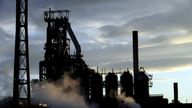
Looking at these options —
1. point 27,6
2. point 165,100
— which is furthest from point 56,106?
point 165,100

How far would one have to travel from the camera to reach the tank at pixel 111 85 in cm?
12219

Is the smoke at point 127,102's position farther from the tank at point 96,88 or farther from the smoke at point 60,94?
the smoke at point 60,94

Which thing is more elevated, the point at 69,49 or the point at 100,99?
the point at 69,49

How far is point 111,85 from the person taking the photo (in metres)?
123

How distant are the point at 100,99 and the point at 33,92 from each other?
59.1ft

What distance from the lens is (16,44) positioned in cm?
8644

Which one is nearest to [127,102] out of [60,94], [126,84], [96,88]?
[126,84]

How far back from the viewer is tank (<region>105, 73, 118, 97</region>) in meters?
122

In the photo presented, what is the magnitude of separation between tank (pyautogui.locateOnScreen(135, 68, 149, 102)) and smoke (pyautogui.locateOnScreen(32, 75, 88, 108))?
1720 centimetres

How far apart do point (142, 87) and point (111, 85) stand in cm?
856

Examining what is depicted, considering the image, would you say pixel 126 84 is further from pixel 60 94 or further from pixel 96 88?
pixel 60 94

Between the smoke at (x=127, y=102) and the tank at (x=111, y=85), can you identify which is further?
the tank at (x=111, y=85)

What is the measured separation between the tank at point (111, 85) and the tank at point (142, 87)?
5.86 meters

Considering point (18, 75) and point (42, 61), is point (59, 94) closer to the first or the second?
point (42, 61)
